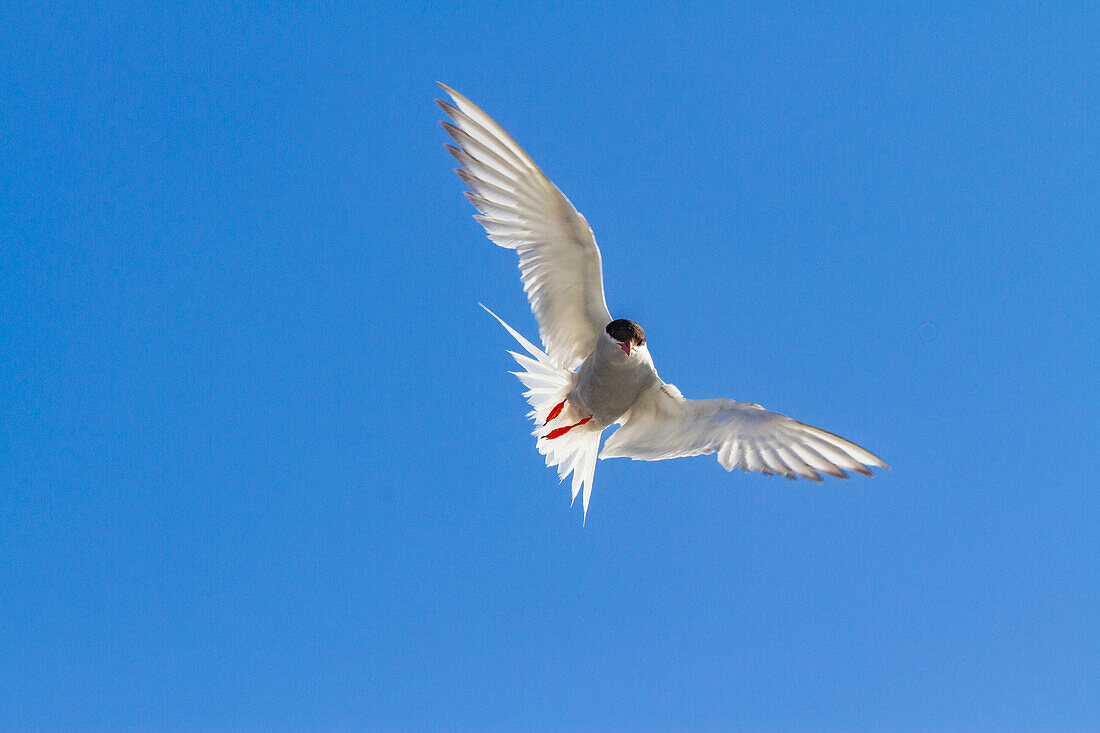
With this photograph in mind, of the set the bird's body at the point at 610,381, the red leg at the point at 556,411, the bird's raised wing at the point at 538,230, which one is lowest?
the bird's body at the point at 610,381

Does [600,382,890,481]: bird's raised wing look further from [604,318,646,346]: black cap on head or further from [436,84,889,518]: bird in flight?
[604,318,646,346]: black cap on head

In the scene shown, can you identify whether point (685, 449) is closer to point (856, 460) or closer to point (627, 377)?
point (627, 377)

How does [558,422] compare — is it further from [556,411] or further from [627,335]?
A: [627,335]

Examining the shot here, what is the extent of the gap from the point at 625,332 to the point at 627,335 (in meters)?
0.03

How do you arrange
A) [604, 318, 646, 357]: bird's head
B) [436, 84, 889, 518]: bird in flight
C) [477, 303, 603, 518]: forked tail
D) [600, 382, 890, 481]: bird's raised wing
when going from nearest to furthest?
[600, 382, 890, 481]: bird's raised wing → [436, 84, 889, 518]: bird in flight → [604, 318, 646, 357]: bird's head → [477, 303, 603, 518]: forked tail

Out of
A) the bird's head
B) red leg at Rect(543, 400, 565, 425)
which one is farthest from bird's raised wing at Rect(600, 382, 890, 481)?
red leg at Rect(543, 400, 565, 425)

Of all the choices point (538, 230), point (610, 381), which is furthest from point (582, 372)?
point (538, 230)

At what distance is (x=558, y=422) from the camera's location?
6.39 meters

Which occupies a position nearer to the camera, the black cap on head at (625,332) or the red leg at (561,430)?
the black cap on head at (625,332)

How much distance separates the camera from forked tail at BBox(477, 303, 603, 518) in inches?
247

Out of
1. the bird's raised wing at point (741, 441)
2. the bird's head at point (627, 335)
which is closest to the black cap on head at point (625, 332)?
the bird's head at point (627, 335)

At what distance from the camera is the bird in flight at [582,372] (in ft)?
17.1

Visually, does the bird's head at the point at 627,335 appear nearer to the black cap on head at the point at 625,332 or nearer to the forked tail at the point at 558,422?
the black cap on head at the point at 625,332

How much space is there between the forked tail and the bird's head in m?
0.80
